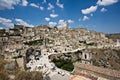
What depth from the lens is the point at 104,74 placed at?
56.0 ft

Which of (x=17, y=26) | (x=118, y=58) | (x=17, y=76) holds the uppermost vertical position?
(x=17, y=26)

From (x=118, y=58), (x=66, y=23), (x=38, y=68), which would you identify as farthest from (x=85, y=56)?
(x=66, y=23)

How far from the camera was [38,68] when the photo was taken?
30.5 m

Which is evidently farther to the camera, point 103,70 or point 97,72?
point 97,72

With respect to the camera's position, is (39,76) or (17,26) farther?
(17,26)

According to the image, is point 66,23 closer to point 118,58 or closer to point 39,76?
point 118,58

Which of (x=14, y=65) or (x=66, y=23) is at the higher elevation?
(x=66, y=23)

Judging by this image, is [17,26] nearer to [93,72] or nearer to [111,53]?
[111,53]

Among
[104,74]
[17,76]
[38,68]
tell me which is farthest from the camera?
[38,68]

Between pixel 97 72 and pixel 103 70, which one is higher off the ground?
pixel 103 70

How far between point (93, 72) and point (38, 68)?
1530 cm

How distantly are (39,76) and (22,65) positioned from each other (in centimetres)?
612

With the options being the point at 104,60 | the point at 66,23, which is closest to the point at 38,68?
the point at 104,60

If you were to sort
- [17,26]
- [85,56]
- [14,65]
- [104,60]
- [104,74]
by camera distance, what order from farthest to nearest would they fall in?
[17,26], [104,60], [85,56], [14,65], [104,74]
